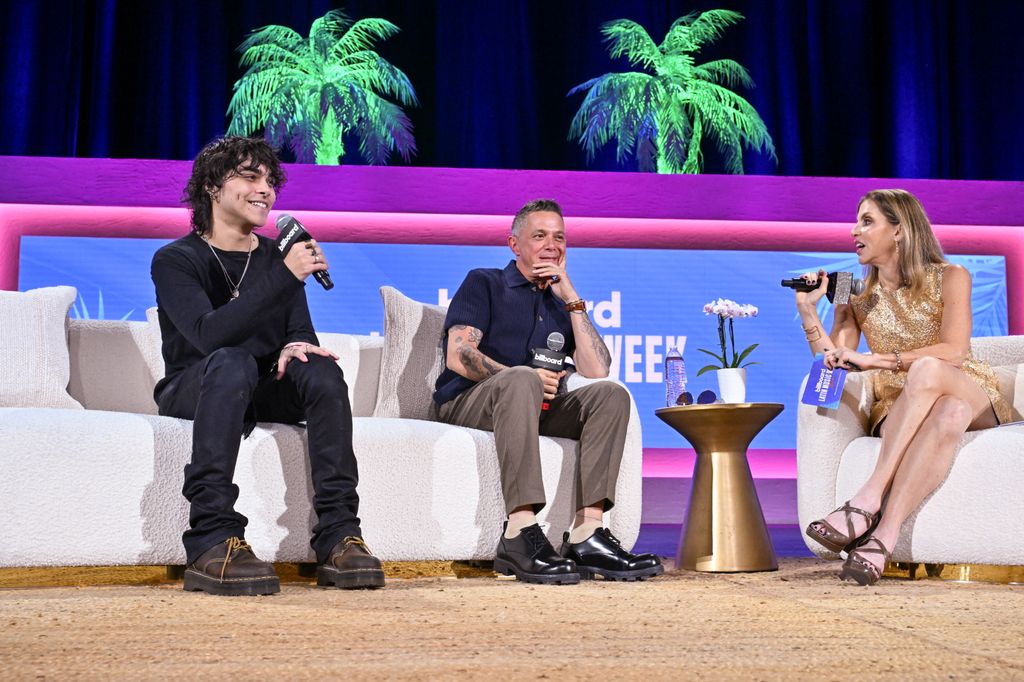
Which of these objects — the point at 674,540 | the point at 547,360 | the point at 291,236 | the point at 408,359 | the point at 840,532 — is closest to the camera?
the point at 291,236

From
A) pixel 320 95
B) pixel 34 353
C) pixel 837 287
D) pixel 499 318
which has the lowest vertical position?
pixel 34 353

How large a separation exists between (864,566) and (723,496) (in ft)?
1.62

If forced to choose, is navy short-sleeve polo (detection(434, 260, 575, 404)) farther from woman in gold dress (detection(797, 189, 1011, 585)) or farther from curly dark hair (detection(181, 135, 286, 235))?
woman in gold dress (detection(797, 189, 1011, 585))

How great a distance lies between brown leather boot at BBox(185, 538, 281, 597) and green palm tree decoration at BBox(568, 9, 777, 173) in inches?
142

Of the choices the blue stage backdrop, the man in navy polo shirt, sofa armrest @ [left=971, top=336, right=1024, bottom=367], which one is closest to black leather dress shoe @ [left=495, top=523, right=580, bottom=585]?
the man in navy polo shirt

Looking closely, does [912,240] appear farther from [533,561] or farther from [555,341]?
[533,561]

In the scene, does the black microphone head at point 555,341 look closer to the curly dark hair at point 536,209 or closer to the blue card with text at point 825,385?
the curly dark hair at point 536,209

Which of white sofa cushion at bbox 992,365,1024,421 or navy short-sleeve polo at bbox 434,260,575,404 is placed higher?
navy short-sleeve polo at bbox 434,260,575,404

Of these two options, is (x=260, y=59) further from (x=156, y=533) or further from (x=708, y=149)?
(x=156, y=533)

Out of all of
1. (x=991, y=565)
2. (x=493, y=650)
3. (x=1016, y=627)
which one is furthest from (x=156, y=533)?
(x=991, y=565)

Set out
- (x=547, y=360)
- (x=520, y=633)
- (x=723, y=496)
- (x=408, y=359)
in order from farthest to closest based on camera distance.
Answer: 1. (x=408, y=359)
2. (x=723, y=496)
3. (x=547, y=360)
4. (x=520, y=633)

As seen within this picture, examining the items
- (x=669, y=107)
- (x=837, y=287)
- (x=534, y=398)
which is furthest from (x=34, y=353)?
(x=669, y=107)

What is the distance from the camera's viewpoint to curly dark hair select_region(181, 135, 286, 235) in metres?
2.48

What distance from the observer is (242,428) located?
2.19 meters
